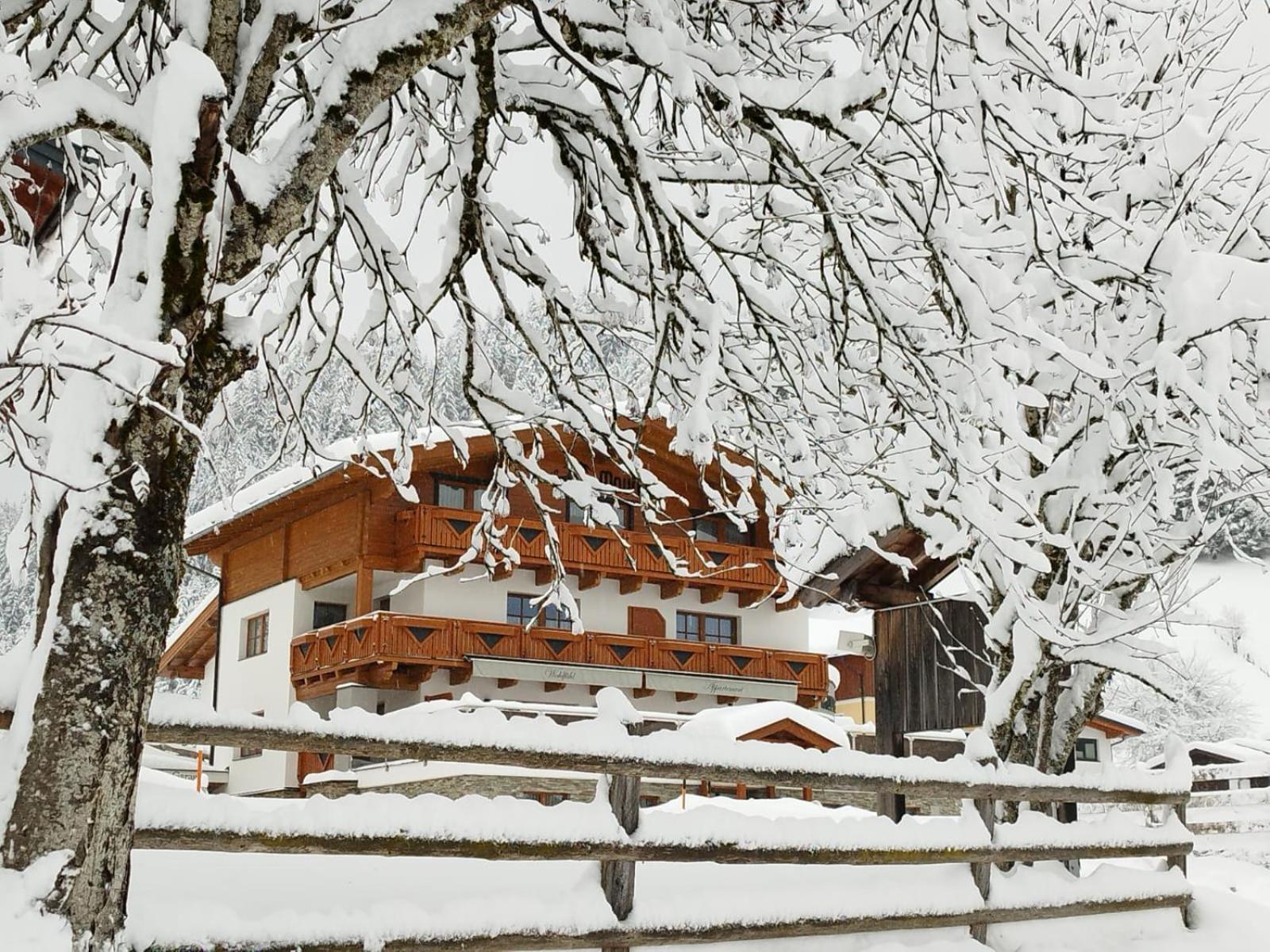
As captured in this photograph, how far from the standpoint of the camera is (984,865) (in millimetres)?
7164

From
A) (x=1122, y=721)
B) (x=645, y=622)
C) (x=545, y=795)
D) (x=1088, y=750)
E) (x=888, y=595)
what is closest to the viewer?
(x=888, y=595)

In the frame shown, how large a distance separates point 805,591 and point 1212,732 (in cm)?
4058

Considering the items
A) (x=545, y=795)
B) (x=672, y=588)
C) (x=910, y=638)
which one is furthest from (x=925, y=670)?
(x=672, y=588)

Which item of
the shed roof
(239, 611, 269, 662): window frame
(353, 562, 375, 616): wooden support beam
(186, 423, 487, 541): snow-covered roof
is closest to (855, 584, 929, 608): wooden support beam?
the shed roof

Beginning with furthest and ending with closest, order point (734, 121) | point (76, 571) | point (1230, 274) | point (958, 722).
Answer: point (958, 722), point (1230, 274), point (734, 121), point (76, 571)

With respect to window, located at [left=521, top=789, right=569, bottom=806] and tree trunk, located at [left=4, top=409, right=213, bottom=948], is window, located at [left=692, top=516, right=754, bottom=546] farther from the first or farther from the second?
tree trunk, located at [left=4, top=409, right=213, bottom=948]

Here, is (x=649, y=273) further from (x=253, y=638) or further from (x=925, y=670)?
(x=253, y=638)

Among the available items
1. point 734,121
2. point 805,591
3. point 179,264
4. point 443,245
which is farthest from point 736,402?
point 805,591

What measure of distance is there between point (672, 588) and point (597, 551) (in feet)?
8.90

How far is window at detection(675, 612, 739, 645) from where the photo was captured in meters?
29.5

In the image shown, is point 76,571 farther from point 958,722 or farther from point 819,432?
point 958,722

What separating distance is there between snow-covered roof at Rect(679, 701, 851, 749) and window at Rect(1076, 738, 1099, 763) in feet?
40.9

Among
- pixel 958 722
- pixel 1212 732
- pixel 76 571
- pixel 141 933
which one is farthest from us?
pixel 1212 732

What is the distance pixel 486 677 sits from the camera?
2519 cm
